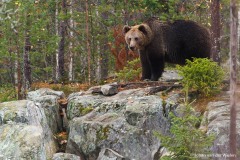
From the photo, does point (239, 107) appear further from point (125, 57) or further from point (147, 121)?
point (125, 57)

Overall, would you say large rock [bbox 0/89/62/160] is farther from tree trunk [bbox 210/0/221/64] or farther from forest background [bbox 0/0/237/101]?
tree trunk [bbox 210/0/221/64]

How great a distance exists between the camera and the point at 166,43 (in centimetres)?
1089

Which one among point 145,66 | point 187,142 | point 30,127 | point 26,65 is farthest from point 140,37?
point 187,142

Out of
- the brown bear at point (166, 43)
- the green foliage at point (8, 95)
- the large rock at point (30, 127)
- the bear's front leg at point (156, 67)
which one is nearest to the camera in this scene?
the large rock at point (30, 127)

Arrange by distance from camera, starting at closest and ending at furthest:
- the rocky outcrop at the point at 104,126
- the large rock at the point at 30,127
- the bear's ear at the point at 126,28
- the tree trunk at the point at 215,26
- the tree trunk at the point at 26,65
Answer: the large rock at the point at 30,127 → the rocky outcrop at the point at 104,126 → the bear's ear at the point at 126,28 → the tree trunk at the point at 215,26 → the tree trunk at the point at 26,65

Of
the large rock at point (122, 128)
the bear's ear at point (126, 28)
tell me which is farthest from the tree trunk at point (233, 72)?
the bear's ear at point (126, 28)

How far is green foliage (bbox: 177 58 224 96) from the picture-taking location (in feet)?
26.9

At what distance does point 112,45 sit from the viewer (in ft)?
50.6

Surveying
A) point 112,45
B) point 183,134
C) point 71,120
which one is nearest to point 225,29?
point 112,45

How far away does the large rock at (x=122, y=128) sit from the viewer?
27.5 feet

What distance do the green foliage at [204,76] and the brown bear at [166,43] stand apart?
2.29m

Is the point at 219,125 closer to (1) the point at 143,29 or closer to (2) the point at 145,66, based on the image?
(2) the point at 145,66

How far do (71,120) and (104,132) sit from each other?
1.18 metres

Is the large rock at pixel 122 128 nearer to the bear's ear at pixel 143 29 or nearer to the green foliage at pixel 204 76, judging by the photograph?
the green foliage at pixel 204 76
